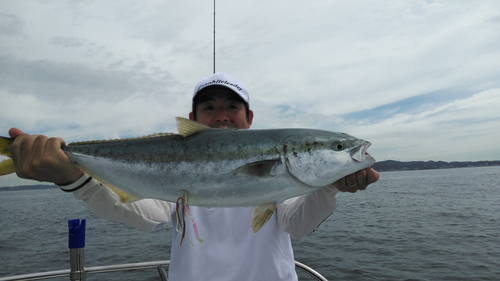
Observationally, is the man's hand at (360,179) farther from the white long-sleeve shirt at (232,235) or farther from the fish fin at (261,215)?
the fish fin at (261,215)

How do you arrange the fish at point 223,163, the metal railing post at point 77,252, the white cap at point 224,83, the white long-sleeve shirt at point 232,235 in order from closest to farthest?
the fish at point 223,163, the white long-sleeve shirt at point 232,235, the white cap at point 224,83, the metal railing post at point 77,252

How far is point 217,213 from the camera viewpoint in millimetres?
3270

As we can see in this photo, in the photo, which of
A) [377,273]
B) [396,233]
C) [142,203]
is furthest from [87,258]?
[396,233]

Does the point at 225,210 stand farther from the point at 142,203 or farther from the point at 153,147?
the point at 153,147

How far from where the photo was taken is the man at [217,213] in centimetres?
224

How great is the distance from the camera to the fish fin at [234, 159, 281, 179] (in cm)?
210

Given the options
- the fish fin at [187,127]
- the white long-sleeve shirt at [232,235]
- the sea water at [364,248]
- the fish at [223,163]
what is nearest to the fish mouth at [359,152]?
the fish at [223,163]

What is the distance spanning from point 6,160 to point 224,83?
7.28 feet

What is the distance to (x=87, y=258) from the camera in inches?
666

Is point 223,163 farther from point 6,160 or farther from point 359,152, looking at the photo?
point 6,160

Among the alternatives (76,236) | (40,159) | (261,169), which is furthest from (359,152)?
(76,236)

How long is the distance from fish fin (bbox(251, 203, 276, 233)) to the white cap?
1.78m

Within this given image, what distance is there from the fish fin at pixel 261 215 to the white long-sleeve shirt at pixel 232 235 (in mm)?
672

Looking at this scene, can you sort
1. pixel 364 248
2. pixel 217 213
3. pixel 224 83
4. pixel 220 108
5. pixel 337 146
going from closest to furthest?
pixel 337 146, pixel 217 213, pixel 224 83, pixel 220 108, pixel 364 248
